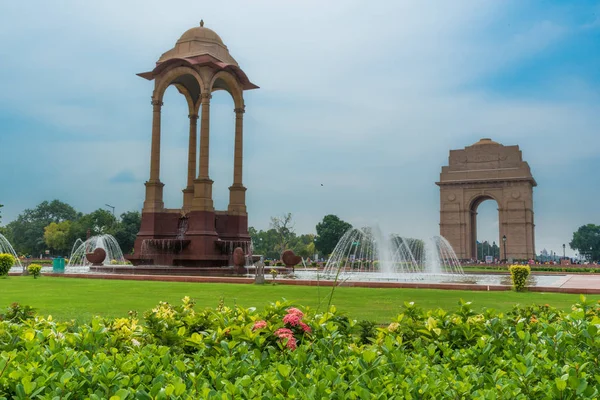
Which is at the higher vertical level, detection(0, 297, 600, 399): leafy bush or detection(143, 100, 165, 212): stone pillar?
detection(143, 100, 165, 212): stone pillar

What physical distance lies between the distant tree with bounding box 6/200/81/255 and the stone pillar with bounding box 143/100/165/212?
7329 cm

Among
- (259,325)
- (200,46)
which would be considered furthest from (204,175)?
(259,325)

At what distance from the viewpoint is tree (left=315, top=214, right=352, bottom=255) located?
84.1 m

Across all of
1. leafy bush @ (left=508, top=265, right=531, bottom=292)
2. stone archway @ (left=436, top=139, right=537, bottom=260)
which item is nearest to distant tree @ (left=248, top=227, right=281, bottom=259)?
stone archway @ (left=436, top=139, right=537, bottom=260)

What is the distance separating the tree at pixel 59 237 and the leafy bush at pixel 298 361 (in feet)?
247

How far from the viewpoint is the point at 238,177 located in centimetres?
2619

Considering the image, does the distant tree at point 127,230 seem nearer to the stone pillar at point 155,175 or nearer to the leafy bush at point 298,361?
the stone pillar at point 155,175

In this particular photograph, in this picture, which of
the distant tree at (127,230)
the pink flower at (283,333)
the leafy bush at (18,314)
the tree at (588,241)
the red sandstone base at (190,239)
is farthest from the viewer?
the tree at (588,241)

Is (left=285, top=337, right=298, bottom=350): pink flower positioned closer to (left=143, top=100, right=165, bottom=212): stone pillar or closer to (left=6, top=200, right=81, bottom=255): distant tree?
(left=143, top=100, right=165, bottom=212): stone pillar

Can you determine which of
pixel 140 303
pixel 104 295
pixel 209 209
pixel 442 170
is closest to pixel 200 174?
pixel 209 209

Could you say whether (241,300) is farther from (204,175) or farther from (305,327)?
(204,175)

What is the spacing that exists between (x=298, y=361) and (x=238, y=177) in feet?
75.4

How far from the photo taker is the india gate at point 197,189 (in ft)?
78.6

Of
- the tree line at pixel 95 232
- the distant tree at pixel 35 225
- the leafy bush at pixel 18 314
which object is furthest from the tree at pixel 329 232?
the leafy bush at pixel 18 314
